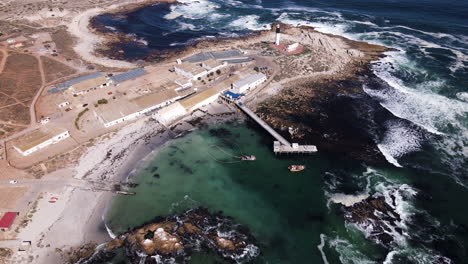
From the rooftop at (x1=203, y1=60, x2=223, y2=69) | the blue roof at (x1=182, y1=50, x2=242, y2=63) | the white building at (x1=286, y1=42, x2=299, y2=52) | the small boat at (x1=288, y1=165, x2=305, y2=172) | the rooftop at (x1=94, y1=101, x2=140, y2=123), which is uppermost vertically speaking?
the white building at (x1=286, y1=42, x2=299, y2=52)

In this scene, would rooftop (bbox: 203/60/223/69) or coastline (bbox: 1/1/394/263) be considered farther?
rooftop (bbox: 203/60/223/69)

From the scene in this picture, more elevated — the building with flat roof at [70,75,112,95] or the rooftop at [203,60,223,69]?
the rooftop at [203,60,223,69]

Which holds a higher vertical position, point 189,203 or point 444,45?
point 444,45

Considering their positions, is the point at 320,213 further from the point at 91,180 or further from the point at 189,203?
the point at 91,180

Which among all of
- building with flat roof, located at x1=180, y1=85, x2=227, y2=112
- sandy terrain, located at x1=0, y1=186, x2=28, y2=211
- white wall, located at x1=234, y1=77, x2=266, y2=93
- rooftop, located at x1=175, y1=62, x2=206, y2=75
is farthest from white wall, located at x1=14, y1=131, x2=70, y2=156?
white wall, located at x1=234, y1=77, x2=266, y2=93

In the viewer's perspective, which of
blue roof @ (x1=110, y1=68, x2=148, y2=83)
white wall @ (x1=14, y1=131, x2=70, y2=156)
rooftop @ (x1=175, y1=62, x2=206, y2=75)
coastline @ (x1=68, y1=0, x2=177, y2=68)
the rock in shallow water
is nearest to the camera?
the rock in shallow water

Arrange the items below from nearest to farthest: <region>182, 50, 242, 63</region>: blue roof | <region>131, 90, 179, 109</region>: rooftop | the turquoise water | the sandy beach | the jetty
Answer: the turquoise water
the jetty
<region>131, 90, 179, 109</region>: rooftop
<region>182, 50, 242, 63</region>: blue roof
the sandy beach

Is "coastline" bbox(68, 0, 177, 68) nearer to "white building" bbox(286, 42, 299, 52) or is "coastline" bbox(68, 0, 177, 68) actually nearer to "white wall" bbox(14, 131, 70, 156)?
"white wall" bbox(14, 131, 70, 156)

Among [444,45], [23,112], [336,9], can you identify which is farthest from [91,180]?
[336,9]
